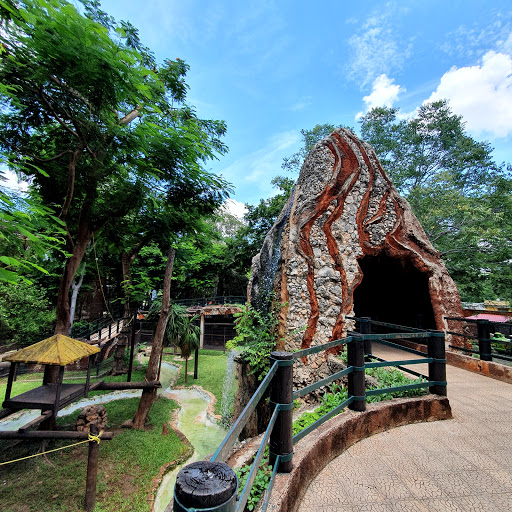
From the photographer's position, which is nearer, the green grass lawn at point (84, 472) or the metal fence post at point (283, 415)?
A: the metal fence post at point (283, 415)

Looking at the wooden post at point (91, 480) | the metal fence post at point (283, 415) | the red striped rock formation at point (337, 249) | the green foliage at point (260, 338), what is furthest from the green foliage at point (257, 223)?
the metal fence post at point (283, 415)

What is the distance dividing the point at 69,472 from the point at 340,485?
7.77 metres

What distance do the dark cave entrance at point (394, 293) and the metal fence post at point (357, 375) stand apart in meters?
5.65

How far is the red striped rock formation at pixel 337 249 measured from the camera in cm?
641

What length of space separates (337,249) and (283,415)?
18.0 ft

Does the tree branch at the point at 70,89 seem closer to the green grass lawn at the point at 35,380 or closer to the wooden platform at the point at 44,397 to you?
the wooden platform at the point at 44,397

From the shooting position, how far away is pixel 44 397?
6164 mm

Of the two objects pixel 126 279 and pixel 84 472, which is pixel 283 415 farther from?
pixel 126 279

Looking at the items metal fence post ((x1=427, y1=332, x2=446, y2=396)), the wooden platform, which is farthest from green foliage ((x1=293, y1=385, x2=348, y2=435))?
the wooden platform

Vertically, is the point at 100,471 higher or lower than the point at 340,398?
lower

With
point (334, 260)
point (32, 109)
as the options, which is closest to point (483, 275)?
point (334, 260)

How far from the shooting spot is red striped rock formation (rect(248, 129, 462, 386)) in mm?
6410

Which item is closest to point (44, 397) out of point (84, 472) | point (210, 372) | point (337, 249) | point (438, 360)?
point (84, 472)

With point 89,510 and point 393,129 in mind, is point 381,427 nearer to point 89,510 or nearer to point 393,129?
point 89,510
